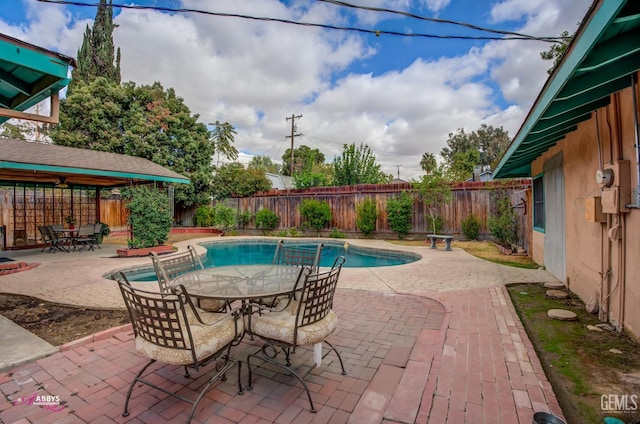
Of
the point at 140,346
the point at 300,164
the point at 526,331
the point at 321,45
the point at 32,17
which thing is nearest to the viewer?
the point at 140,346

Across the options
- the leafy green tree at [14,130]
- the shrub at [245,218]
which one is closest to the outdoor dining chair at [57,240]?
the shrub at [245,218]

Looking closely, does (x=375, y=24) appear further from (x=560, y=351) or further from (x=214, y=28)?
(x=560, y=351)

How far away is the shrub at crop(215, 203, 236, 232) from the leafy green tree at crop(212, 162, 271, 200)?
4.16ft

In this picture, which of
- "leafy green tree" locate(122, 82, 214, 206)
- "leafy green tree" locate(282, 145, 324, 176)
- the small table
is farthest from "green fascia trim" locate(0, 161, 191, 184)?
"leafy green tree" locate(282, 145, 324, 176)

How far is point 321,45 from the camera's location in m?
7.47

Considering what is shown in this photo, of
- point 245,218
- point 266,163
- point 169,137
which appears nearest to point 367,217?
point 245,218

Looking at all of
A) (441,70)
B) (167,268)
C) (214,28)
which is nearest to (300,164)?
(441,70)

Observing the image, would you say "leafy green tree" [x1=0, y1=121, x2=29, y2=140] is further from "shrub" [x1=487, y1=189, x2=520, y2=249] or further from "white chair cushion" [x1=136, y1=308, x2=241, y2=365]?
"shrub" [x1=487, y1=189, x2=520, y2=249]

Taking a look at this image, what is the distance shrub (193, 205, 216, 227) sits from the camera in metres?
15.9

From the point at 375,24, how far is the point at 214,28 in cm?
302

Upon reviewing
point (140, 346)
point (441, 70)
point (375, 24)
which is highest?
point (441, 70)

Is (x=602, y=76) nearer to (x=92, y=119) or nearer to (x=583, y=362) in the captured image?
(x=583, y=362)

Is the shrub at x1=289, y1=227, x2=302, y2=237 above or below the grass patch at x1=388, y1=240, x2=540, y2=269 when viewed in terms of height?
above

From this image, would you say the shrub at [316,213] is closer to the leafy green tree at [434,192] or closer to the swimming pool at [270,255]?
the swimming pool at [270,255]
